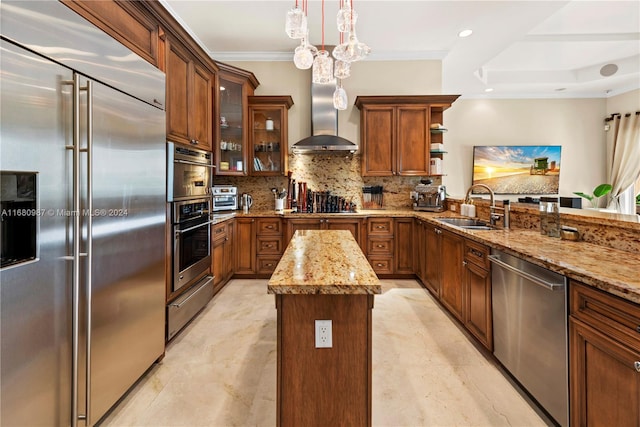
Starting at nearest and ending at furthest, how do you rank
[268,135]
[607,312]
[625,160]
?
[607,312] → [268,135] → [625,160]

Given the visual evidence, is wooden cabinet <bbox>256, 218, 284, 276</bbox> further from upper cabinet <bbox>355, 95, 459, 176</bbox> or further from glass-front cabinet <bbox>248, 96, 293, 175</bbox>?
upper cabinet <bbox>355, 95, 459, 176</bbox>

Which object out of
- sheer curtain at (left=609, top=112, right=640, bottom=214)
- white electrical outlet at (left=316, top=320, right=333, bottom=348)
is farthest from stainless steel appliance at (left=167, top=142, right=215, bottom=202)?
sheer curtain at (left=609, top=112, right=640, bottom=214)

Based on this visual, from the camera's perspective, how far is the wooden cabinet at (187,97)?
8.02ft

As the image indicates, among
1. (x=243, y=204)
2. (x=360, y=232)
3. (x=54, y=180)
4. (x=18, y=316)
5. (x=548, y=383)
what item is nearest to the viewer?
(x=18, y=316)

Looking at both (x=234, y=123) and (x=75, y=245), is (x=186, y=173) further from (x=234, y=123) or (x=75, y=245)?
(x=234, y=123)

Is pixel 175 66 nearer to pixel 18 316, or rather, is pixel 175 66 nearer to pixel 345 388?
pixel 18 316

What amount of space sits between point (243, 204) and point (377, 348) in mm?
2833

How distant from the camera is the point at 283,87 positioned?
446 cm

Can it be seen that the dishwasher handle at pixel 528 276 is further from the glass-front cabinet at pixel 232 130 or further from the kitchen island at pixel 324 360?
the glass-front cabinet at pixel 232 130

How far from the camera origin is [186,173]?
2.48 meters

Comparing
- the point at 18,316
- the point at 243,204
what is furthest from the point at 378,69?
the point at 18,316

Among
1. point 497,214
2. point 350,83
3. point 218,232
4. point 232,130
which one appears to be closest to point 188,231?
point 218,232

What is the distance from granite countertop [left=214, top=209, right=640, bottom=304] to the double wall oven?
2.40 metres

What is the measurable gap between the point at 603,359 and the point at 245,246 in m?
3.52
